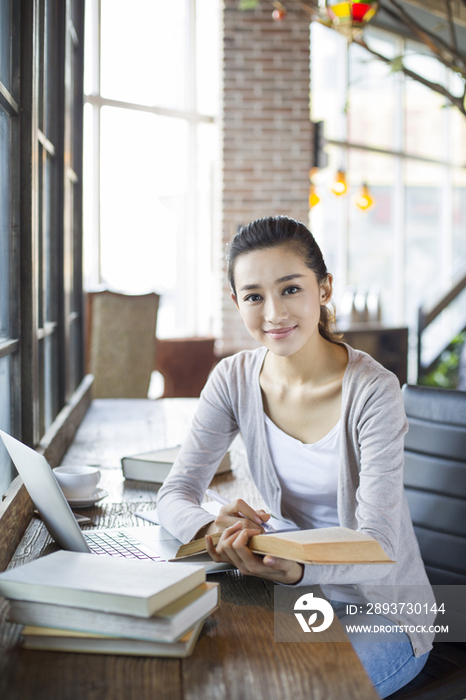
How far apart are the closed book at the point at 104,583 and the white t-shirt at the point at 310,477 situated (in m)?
0.52

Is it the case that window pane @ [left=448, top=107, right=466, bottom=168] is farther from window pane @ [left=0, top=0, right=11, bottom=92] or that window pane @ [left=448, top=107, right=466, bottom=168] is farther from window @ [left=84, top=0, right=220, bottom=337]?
window pane @ [left=0, top=0, right=11, bottom=92]

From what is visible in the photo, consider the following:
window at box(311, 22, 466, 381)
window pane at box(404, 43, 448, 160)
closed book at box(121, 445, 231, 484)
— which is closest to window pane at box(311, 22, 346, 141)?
window at box(311, 22, 466, 381)

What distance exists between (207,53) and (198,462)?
531 centimetres

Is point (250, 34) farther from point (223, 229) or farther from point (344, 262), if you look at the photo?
point (344, 262)

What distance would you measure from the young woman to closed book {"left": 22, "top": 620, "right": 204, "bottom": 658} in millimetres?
292

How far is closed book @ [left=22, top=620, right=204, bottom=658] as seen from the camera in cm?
70

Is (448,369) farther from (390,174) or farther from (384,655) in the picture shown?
(384,655)

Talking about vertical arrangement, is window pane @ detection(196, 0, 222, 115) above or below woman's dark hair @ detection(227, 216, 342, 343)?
above

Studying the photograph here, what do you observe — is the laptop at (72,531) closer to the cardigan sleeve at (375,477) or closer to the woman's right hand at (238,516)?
the woman's right hand at (238,516)

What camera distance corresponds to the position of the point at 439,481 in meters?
1.38

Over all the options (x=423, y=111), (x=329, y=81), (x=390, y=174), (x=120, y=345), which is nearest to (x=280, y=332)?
(x=120, y=345)

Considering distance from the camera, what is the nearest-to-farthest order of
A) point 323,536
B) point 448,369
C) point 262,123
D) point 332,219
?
point 323,536, point 262,123, point 448,369, point 332,219

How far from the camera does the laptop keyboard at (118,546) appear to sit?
1016mm

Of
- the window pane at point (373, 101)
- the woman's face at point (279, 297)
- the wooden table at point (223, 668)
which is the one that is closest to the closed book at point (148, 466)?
the woman's face at point (279, 297)
